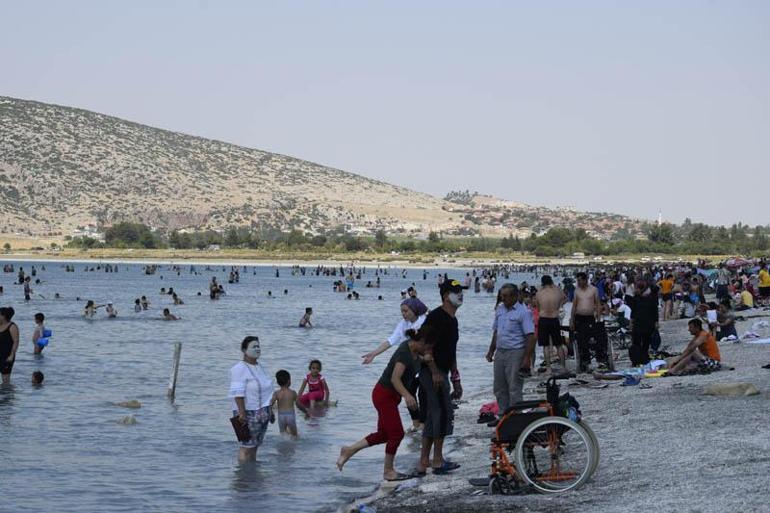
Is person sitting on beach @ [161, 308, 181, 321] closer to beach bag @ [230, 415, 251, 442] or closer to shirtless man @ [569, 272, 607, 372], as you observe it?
shirtless man @ [569, 272, 607, 372]

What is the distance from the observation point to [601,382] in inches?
688

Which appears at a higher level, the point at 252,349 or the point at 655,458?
the point at 252,349

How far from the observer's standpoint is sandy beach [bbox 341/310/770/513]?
903 cm

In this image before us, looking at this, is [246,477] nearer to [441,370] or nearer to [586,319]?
[441,370]

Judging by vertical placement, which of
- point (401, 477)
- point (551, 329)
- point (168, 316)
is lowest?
point (168, 316)

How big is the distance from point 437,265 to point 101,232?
58.4 m

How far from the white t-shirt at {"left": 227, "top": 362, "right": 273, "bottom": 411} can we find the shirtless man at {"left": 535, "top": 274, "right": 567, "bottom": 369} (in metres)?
6.59

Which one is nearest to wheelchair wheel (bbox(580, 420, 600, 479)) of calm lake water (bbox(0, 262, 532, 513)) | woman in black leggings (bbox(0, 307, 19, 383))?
calm lake water (bbox(0, 262, 532, 513))

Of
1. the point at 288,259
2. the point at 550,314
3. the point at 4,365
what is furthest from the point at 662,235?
the point at 4,365

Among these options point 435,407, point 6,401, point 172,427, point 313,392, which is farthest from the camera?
point 6,401

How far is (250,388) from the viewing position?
474 inches

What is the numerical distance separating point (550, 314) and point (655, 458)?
7510 millimetres

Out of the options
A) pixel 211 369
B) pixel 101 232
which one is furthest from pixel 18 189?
pixel 211 369

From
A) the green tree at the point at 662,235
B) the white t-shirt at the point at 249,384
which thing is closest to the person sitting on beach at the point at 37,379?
the white t-shirt at the point at 249,384
